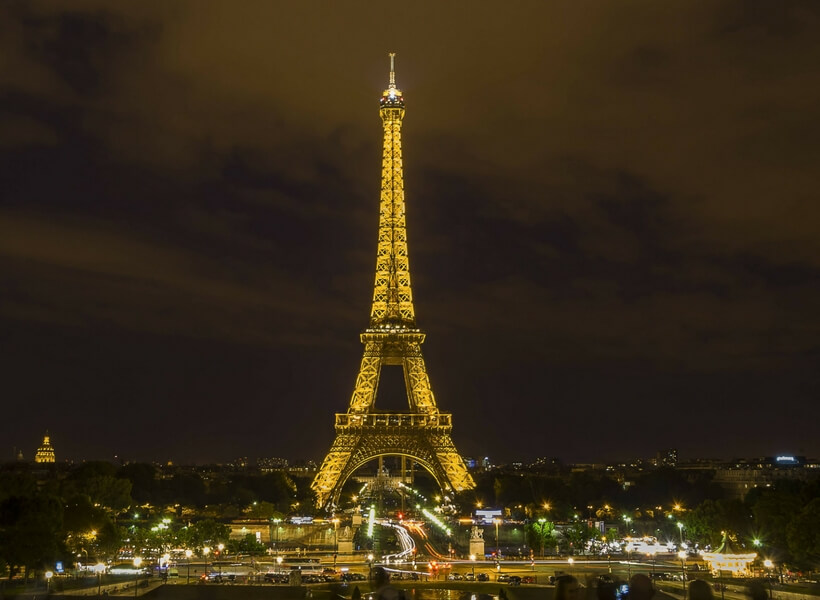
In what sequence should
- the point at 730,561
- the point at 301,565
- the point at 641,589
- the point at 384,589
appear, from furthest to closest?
the point at 301,565 → the point at 730,561 → the point at 384,589 → the point at 641,589

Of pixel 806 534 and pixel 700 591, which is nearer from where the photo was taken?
pixel 700 591

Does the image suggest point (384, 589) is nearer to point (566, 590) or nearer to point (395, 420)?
point (566, 590)

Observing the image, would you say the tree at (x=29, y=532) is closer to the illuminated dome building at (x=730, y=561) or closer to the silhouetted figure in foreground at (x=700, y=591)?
the illuminated dome building at (x=730, y=561)

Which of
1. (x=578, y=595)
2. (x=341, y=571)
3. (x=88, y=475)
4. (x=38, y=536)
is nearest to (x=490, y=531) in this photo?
(x=341, y=571)

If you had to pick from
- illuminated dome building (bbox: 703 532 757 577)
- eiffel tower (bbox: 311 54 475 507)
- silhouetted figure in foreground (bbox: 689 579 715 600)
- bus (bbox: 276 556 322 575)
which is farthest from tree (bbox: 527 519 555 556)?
silhouetted figure in foreground (bbox: 689 579 715 600)

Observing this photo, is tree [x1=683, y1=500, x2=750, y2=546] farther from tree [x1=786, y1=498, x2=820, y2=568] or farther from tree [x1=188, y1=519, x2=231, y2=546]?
tree [x1=188, y1=519, x2=231, y2=546]

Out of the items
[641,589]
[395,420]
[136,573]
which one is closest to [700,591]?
[641,589]

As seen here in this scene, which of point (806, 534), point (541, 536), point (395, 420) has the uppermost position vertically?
point (395, 420)
